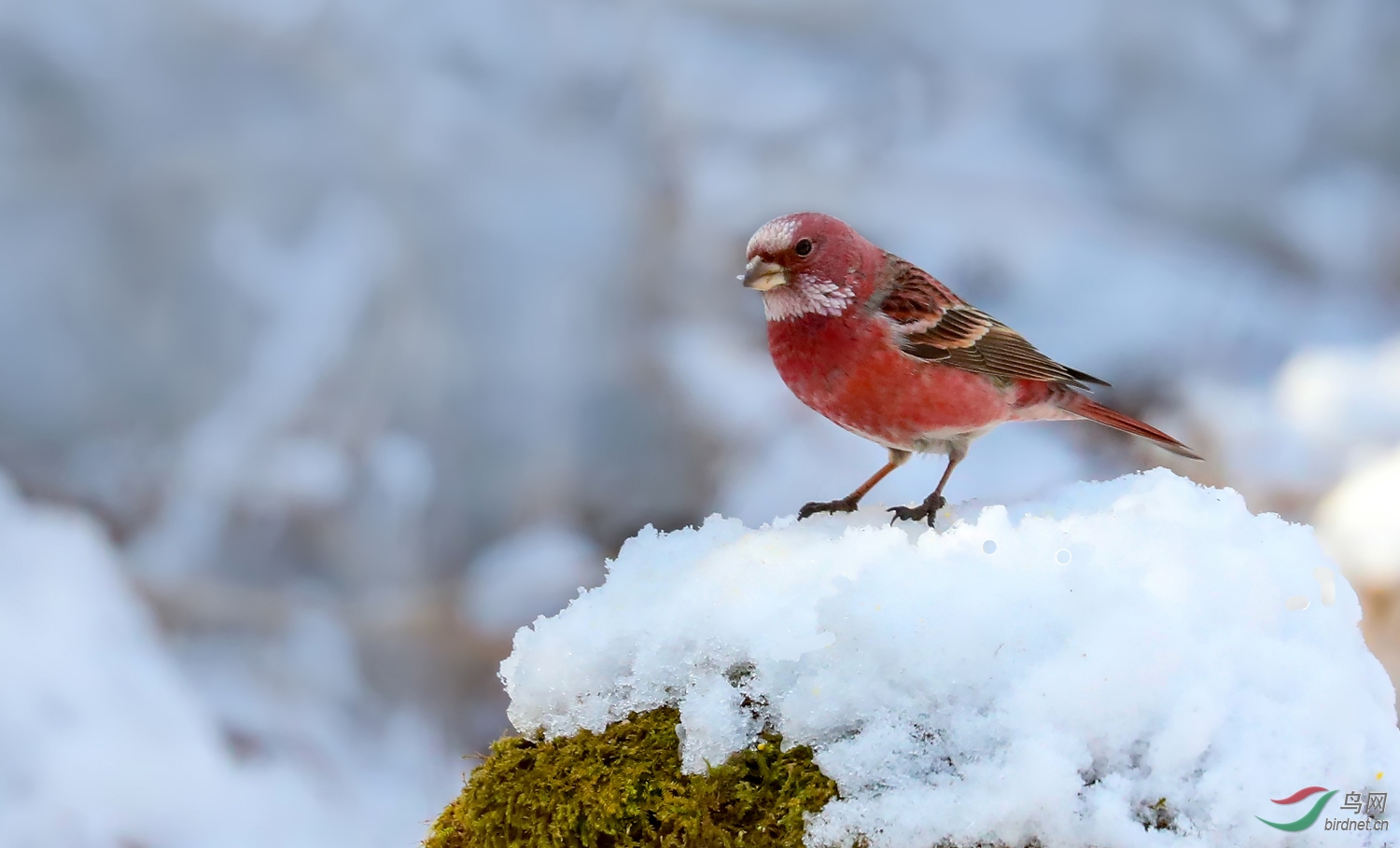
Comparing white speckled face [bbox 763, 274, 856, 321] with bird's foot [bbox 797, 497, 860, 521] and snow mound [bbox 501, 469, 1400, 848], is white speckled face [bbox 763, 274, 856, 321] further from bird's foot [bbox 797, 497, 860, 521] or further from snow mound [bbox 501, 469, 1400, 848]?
snow mound [bbox 501, 469, 1400, 848]

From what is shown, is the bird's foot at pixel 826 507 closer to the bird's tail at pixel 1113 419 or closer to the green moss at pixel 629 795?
the bird's tail at pixel 1113 419

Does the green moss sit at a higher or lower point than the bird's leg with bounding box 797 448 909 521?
lower

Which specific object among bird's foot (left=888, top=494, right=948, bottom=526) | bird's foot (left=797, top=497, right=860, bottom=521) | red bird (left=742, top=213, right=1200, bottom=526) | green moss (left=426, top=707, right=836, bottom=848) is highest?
red bird (left=742, top=213, right=1200, bottom=526)

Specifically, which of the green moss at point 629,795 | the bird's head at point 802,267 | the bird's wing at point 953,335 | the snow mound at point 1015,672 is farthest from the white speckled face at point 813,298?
the green moss at point 629,795

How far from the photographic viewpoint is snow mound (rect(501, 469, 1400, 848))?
5.40 feet

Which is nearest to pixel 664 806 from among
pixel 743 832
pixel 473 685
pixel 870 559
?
pixel 743 832

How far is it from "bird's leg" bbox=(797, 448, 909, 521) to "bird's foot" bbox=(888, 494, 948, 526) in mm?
187

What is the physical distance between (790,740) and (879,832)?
20 cm

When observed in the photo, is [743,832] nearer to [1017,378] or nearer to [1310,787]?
[1310,787]

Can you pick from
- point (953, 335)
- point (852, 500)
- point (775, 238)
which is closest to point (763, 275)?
point (775, 238)

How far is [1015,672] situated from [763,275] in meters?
1.10

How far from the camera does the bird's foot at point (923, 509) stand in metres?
2.50

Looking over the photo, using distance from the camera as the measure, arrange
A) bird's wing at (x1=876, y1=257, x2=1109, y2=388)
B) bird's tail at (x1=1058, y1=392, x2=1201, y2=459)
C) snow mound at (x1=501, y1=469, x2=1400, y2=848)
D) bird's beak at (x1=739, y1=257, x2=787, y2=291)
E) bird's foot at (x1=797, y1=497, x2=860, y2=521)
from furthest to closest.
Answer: bird's tail at (x1=1058, y1=392, x2=1201, y2=459), bird's foot at (x1=797, y1=497, x2=860, y2=521), bird's wing at (x1=876, y1=257, x2=1109, y2=388), bird's beak at (x1=739, y1=257, x2=787, y2=291), snow mound at (x1=501, y1=469, x2=1400, y2=848)

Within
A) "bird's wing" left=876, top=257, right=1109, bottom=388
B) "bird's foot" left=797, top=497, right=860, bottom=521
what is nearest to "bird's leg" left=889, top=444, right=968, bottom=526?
"bird's foot" left=797, top=497, right=860, bottom=521
